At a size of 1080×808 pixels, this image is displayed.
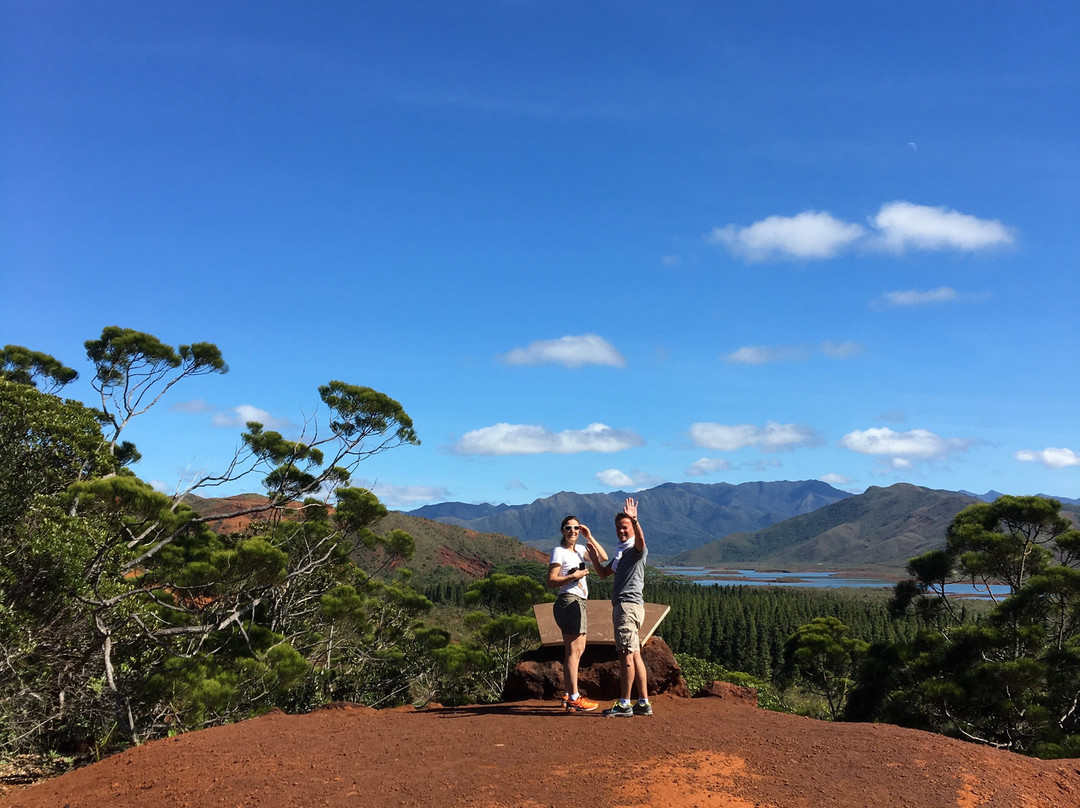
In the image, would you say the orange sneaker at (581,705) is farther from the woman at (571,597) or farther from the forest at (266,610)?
the forest at (266,610)

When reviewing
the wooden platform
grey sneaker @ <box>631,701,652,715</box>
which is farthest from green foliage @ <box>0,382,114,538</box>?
grey sneaker @ <box>631,701,652,715</box>

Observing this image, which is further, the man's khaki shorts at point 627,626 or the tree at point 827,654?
the tree at point 827,654

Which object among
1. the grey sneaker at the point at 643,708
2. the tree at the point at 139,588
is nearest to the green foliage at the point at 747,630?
the tree at the point at 139,588

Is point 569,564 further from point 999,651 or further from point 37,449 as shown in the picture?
point 999,651

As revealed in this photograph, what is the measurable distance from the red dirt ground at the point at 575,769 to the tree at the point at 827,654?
17000 mm

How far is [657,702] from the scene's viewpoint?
8305 millimetres

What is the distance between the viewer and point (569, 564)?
7000 millimetres

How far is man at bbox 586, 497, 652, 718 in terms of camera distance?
267 inches

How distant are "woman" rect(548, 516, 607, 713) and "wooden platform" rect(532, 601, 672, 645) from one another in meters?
1.68

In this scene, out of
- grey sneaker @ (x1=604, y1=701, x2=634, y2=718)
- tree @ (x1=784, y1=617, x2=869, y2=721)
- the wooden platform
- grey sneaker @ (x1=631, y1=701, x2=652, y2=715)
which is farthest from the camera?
tree @ (x1=784, y1=617, x2=869, y2=721)

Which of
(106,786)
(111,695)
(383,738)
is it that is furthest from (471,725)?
(111,695)

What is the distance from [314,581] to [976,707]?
573 inches

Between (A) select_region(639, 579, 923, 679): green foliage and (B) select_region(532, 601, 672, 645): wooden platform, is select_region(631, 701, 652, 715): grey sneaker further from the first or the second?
(A) select_region(639, 579, 923, 679): green foliage

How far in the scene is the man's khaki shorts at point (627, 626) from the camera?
268 inches
